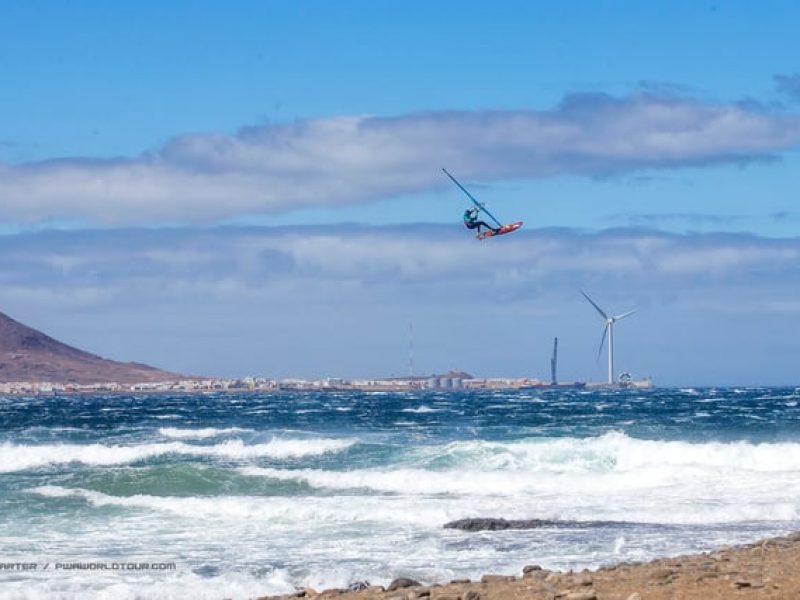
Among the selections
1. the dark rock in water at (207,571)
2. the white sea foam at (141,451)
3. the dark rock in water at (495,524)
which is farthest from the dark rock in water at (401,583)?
the white sea foam at (141,451)

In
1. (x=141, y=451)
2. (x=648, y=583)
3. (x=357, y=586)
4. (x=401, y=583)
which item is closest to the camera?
(x=648, y=583)

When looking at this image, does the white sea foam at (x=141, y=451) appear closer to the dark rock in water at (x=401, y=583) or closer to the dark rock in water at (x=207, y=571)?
the dark rock in water at (x=207, y=571)

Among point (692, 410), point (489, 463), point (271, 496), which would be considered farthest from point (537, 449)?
point (692, 410)

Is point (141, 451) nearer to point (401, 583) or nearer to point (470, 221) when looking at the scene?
point (470, 221)

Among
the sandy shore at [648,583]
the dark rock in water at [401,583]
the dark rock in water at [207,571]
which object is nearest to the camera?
the sandy shore at [648,583]

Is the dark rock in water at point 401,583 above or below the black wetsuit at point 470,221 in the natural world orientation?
below

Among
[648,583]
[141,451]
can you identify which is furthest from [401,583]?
[141,451]

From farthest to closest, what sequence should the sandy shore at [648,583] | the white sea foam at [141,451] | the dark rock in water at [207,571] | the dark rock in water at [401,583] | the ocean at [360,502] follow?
the white sea foam at [141,451] < the ocean at [360,502] < the dark rock in water at [207,571] < the dark rock in water at [401,583] < the sandy shore at [648,583]

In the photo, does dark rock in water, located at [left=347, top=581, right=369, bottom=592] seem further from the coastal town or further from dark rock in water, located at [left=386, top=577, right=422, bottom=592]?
the coastal town
